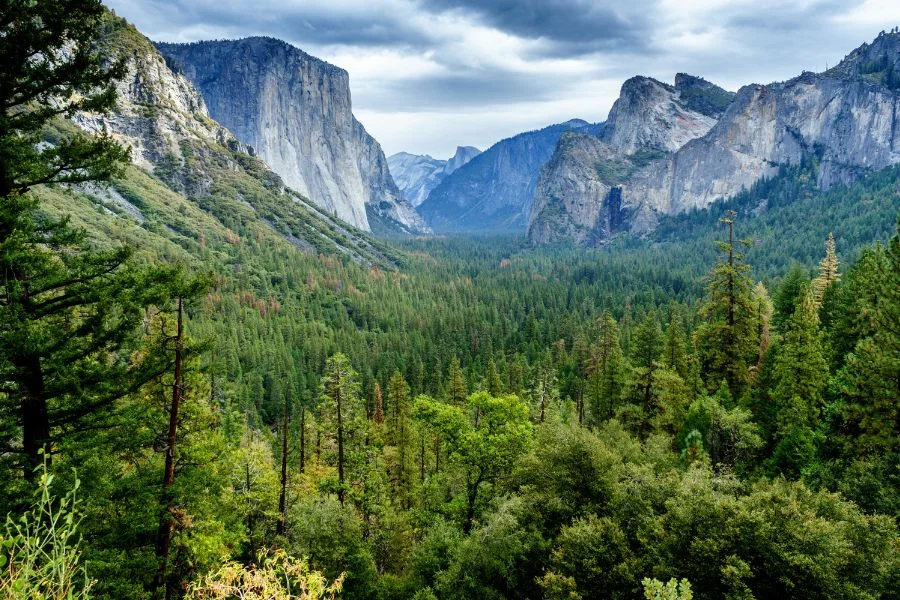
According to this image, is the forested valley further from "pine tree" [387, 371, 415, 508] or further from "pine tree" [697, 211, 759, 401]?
"pine tree" [387, 371, 415, 508]

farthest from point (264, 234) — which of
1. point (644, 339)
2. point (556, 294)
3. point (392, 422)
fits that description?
point (644, 339)

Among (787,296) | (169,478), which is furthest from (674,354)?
(169,478)

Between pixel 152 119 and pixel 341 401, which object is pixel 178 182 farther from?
pixel 341 401

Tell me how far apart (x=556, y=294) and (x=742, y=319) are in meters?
105

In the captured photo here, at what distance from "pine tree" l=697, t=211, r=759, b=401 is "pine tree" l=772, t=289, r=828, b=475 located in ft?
8.43

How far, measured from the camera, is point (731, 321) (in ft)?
96.3

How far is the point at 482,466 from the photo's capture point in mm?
21500

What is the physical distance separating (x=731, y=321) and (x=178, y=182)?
182m

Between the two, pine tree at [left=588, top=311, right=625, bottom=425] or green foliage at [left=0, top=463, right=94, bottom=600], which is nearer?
green foliage at [left=0, top=463, right=94, bottom=600]

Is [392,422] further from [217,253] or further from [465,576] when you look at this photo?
[217,253]

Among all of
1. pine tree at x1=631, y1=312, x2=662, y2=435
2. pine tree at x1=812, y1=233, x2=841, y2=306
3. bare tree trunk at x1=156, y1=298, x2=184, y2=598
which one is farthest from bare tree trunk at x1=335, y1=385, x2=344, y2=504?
pine tree at x1=812, y1=233, x2=841, y2=306

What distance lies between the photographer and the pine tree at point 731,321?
93.4 feet

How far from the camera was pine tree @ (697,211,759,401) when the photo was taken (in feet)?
93.4

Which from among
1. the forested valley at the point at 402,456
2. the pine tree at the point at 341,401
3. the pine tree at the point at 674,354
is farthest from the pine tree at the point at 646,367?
the pine tree at the point at 341,401
